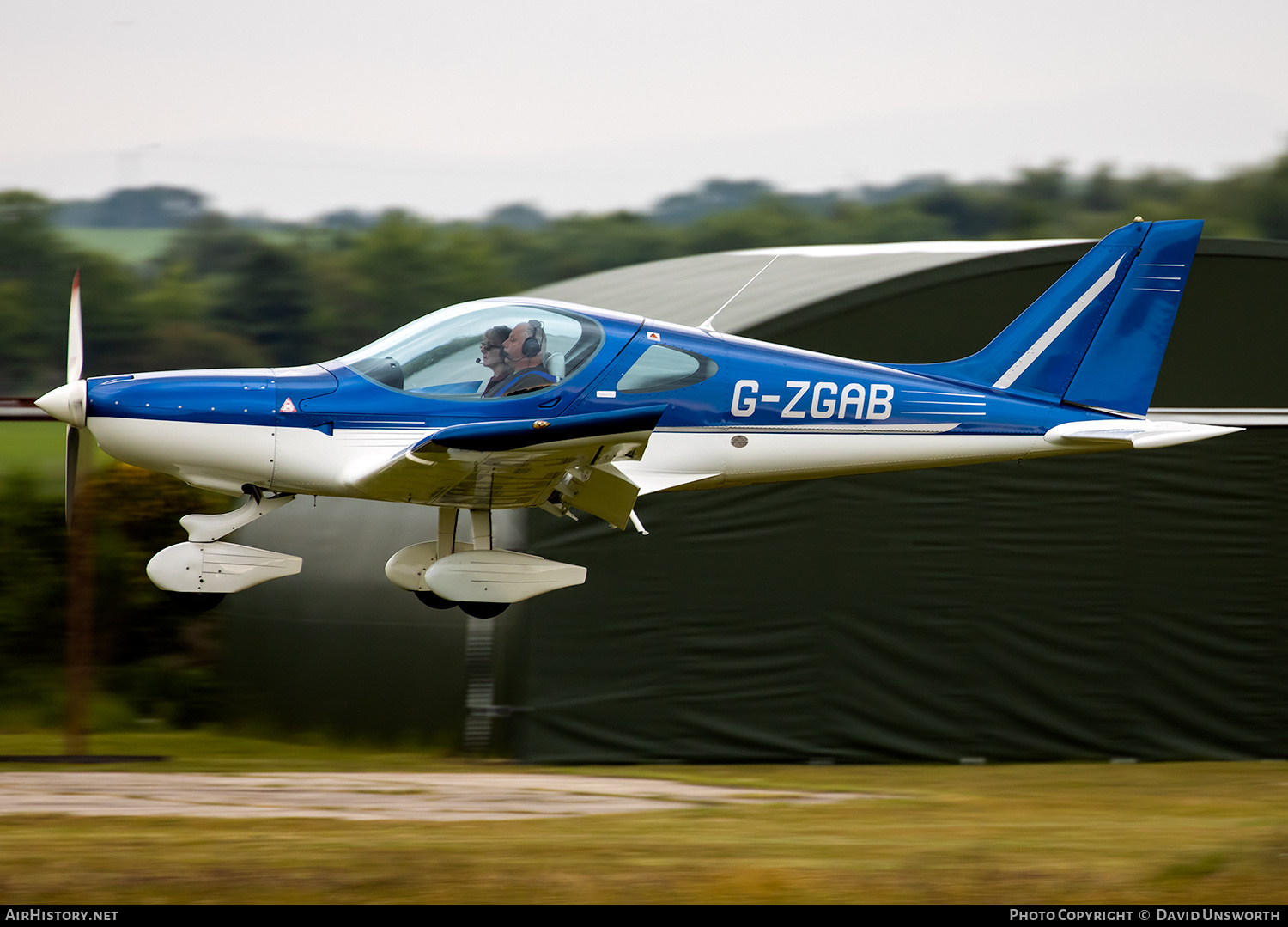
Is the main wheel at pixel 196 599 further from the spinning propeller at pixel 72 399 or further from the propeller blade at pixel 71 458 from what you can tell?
the propeller blade at pixel 71 458

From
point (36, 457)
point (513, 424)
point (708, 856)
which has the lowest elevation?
point (708, 856)

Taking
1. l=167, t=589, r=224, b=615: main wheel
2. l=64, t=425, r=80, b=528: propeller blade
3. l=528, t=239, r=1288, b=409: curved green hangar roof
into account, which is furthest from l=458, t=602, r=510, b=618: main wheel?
l=528, t=239, r=1288, b=409: curved green hangar roof

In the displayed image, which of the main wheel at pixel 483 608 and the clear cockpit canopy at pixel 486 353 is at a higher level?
the clear cockpit canopy at pixel 486 353

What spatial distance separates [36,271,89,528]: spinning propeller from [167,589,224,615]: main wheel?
40.8 inches

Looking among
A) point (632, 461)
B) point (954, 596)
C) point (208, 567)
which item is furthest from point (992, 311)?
point (208, 567)

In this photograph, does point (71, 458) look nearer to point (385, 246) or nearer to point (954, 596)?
point (954, 596)

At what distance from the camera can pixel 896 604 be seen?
13125mm

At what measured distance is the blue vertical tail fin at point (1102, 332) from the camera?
966 cm

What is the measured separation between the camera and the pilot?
327 inches

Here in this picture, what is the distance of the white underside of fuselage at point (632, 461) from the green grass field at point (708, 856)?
7.47 ft

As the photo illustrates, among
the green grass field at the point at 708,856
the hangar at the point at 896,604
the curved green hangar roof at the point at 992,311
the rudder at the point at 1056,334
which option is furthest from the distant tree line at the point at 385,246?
the rudder at the point at 1056,334

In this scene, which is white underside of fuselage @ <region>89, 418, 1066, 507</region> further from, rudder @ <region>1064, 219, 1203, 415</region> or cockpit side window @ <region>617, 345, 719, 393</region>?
rudder @ <region>1064, 219, 1203, 415</region>

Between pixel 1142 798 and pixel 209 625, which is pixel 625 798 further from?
pixel 209 625

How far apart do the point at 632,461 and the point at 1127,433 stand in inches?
131
